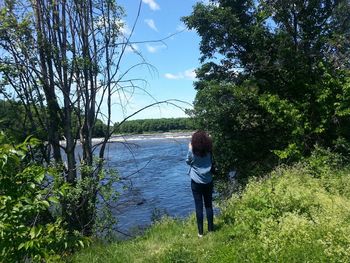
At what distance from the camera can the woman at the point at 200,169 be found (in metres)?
7.62

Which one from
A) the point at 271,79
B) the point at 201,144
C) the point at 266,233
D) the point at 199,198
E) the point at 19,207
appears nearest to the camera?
the point at 19,207

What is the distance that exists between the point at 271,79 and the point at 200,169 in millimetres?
8881

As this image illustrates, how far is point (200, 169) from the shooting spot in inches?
302

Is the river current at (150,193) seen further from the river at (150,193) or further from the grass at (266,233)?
the grass at (266,233)

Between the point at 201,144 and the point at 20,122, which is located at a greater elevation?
the point at 20,122

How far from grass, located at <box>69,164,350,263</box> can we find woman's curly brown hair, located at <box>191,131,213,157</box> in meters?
1.22

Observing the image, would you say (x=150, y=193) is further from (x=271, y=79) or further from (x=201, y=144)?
(x=201, y=144)

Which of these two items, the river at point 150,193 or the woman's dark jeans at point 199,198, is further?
the river at point 150,193

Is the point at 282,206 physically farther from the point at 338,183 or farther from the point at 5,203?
the point at 5,203

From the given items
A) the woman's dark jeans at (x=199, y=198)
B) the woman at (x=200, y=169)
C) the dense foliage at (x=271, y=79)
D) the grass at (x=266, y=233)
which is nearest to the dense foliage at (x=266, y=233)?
the grass at (x=266, y=233)

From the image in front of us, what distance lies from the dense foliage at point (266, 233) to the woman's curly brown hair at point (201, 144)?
4.02 ft

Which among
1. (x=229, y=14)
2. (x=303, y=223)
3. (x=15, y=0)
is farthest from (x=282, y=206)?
(x=229, y=14)

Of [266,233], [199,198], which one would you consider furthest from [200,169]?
[266,233]

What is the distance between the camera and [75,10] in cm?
1048
